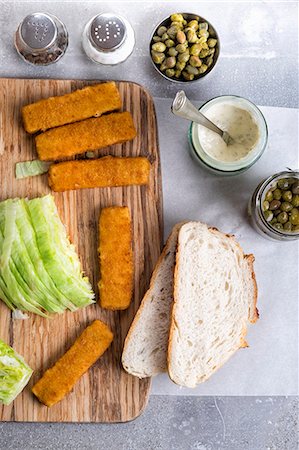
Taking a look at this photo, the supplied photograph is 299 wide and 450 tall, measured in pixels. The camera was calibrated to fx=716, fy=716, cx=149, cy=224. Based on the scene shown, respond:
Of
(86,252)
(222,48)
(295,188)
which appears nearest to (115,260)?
(86,252)

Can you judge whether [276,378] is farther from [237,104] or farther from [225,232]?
[237,104]

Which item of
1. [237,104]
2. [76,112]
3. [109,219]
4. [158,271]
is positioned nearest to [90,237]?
[109,219]

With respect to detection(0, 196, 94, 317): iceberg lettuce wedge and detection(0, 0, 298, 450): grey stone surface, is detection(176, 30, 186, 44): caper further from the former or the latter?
detection(0, 196, 94, 317): iceberg lettuce wedge

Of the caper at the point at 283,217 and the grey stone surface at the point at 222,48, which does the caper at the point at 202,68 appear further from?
the caper at the point at 283,217

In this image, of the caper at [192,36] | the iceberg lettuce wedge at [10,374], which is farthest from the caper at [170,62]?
the iceberg lettuce wedge at [10,374]

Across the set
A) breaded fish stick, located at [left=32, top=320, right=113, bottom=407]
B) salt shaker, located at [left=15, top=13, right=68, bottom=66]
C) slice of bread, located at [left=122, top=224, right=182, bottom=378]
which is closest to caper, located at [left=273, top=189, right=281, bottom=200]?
slice of bread, located at [left=122, top=224, right=182, bottom=378]
